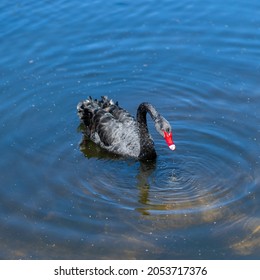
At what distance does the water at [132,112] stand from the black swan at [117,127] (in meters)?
0.18

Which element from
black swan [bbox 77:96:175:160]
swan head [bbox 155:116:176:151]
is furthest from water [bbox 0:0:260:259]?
swan head [bbox 155:116:176:151]

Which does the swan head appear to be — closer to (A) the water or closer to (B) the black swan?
(B) the black swan

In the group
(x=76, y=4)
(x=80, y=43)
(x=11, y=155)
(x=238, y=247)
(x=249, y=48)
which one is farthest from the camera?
(x=76, y=4)

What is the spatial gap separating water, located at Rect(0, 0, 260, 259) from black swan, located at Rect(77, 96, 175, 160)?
18 cm

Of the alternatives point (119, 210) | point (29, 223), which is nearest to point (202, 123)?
point (119, 210)

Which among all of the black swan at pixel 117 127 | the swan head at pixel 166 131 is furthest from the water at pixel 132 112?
the swan head at pixel 166 131

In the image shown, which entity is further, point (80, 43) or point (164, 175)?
point (80, 43)

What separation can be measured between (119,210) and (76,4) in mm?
7232

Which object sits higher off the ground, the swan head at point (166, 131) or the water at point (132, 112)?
the swan head at point (166, 131)

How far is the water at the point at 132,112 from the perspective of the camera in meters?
6.60

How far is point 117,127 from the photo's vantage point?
336 inches

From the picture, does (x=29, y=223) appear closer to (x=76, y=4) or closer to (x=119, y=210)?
(x=119, y=210)

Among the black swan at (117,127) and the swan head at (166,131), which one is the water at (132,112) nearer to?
the black swan at (117,127)

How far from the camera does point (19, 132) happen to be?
344 inches
